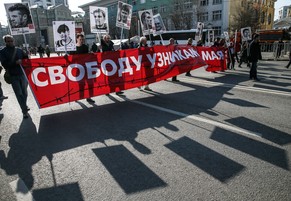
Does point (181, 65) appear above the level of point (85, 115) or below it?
above

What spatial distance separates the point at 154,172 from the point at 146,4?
222 ft

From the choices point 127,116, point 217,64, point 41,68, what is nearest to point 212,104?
point 127,116

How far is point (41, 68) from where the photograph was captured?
6184mm

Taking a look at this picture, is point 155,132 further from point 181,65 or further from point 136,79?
point 181,65

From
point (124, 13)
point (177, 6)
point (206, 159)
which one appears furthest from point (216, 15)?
point (206, 159)

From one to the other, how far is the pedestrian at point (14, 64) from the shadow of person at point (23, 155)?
1235mm

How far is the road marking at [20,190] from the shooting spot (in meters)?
3.07

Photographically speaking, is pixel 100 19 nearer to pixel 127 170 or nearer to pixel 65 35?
pixel 65 35

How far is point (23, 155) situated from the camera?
424cm

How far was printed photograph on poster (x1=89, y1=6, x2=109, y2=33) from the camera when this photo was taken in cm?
1019

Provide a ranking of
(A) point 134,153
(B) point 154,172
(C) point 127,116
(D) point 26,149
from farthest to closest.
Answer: (C) point 127,116, (D) point 26,149, (A) point 134,153, (B) point 154,172

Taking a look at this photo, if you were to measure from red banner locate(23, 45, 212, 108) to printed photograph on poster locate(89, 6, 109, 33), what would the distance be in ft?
10.2

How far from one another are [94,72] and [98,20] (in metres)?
4.24

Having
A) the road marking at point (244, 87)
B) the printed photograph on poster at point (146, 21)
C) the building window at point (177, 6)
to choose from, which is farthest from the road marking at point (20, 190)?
the building window at point (177, 6)
